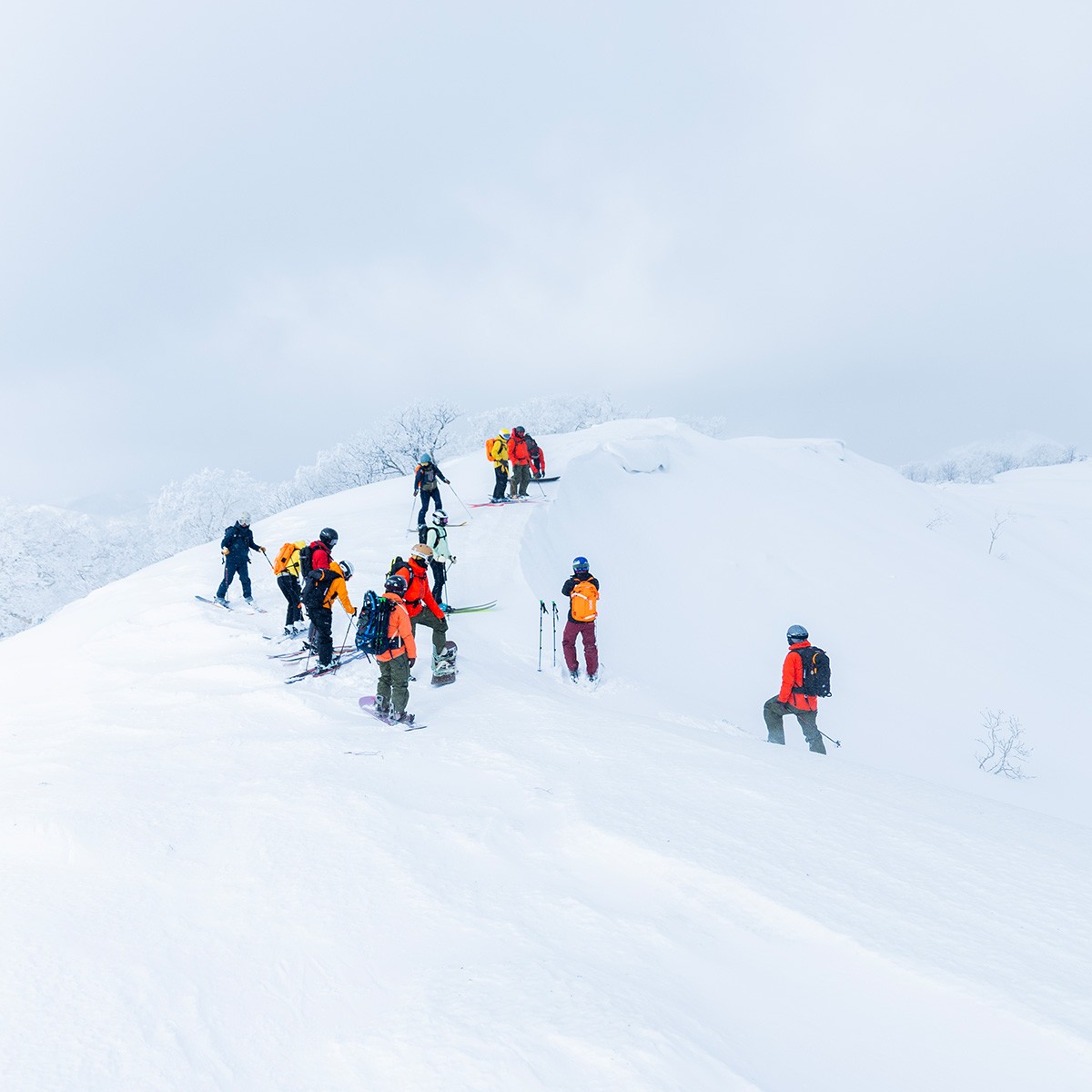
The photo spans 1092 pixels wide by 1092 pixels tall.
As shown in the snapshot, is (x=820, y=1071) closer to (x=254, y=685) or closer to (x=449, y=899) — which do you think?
(x=449, y=899)

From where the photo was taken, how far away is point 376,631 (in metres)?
7.04

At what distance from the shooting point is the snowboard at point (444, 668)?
8.49 m

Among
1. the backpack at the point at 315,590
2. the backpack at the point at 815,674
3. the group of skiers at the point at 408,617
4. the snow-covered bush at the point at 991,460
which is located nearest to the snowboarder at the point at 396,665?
the group of skiers at the point at 408,617

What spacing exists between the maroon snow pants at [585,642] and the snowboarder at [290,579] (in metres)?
4.40

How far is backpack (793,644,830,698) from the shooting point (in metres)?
8.47

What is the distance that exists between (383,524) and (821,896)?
14349mm

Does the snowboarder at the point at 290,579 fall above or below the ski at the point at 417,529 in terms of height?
below

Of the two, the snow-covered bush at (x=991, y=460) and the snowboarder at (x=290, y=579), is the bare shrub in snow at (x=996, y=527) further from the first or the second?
the snow-covered bush at (x=991, y=460)

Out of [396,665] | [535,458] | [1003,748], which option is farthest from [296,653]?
[1003,748]

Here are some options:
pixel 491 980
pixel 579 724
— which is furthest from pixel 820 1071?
pixel 579 724

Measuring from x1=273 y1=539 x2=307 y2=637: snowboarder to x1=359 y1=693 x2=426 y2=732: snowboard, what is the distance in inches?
115

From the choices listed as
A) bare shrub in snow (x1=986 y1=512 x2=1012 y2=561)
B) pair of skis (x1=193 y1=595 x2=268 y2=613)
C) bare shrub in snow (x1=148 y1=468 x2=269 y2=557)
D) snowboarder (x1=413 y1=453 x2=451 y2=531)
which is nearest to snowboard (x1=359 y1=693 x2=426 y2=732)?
pair of skis (x1=193 y1=595 x2=268 y2=613)

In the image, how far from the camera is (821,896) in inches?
156

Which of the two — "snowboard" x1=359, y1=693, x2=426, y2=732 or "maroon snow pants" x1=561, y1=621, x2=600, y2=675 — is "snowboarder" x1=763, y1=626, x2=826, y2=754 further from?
"snowboard" x1=359, y1=693, x2=426, y2=732
